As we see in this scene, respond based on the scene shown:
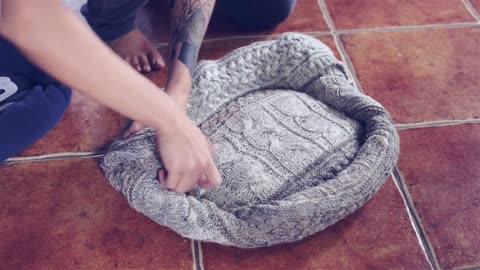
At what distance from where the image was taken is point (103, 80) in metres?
0.66

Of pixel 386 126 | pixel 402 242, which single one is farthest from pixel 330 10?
pixel 402 242

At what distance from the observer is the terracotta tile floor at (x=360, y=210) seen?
846 millimetres

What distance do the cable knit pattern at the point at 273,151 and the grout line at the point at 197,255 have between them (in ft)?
0.18

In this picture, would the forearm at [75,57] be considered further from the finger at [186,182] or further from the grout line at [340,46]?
the grout line at [340,46]

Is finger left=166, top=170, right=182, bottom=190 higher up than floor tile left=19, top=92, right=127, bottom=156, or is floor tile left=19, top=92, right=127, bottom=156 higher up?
finger left=166, top=170, right=182, bottom=190

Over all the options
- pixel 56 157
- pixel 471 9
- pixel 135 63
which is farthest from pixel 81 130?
pixel 471 9

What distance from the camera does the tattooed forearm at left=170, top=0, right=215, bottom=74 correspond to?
95 cm

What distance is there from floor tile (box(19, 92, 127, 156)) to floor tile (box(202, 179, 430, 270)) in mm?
304

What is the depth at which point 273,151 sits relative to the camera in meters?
0.91

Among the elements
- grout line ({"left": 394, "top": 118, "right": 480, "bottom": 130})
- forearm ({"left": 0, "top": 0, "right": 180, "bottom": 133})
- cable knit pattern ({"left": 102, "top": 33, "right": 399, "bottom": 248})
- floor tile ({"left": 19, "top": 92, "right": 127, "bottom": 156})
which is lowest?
grout line ({"left": 394, "top": 118, "right": 480, "bottom": 130})

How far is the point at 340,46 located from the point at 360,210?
1.43 feet

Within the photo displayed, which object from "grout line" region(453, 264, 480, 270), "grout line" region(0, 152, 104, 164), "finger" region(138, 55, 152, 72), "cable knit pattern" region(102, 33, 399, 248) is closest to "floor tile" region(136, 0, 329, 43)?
"finger" region(138, 55, 152, 72)

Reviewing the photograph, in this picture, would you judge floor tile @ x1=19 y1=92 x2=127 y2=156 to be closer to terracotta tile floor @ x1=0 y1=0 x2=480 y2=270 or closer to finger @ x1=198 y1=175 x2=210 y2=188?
terracotta tile floor @ x1=0 y1=0 x2=480 y2=270

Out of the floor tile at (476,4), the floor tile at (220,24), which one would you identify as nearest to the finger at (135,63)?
the floor tile at (220,24)
